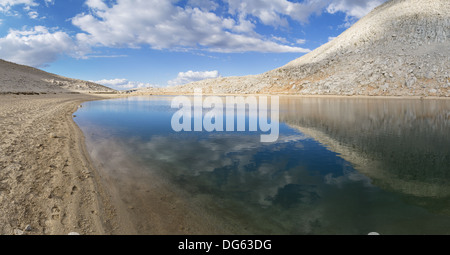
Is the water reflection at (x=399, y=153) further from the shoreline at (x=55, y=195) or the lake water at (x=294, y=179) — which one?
the shoreline at (x=55, y=195)

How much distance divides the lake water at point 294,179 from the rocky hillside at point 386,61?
6076 cm

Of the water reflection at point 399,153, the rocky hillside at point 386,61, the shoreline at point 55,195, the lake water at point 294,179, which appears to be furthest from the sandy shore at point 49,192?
the rocky hillside at point 386,61

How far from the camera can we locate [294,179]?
902 cm

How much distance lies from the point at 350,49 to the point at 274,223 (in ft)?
327

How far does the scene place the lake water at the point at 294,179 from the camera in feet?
20.4

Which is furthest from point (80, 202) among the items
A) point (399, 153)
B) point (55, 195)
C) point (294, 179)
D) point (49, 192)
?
point (399, 153)

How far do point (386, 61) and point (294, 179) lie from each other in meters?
82.0

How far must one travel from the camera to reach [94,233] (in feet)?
17.3

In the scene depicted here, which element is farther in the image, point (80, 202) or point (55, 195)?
point (55, 195)

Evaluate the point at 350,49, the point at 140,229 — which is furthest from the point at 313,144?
the point at 350,49

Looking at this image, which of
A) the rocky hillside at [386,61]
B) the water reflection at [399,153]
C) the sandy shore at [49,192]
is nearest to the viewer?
the sandy shore at [49,192]

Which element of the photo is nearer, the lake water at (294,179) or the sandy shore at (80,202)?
the sandy shore at (80,202)

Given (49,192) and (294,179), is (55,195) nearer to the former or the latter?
(49,192)

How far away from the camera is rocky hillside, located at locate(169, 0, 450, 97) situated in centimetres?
6425
